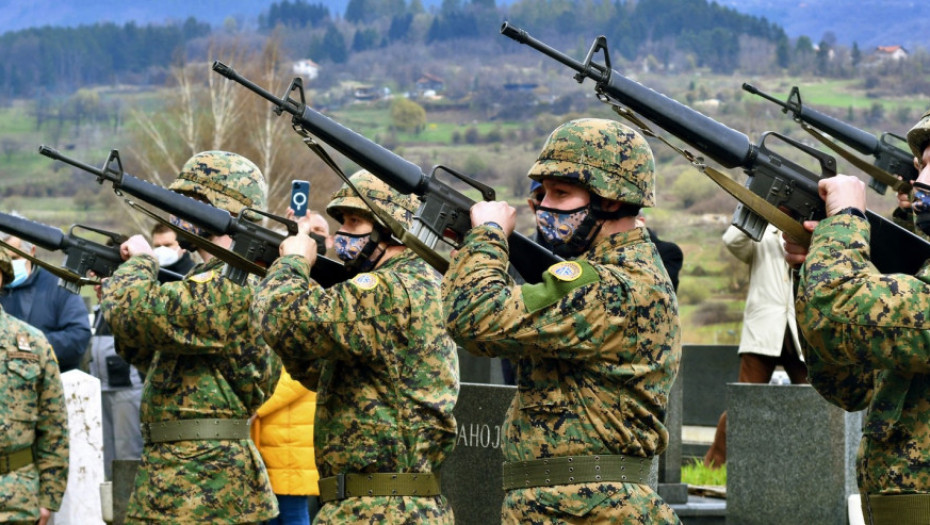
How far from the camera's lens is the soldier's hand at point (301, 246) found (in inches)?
273

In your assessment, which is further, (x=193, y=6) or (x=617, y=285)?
(x=193, y=6)

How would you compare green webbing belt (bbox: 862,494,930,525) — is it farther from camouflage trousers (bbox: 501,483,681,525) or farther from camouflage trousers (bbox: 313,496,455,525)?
camouflage trousers (bbox: 313,496,455,525)

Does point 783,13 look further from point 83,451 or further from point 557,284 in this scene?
point 557,284

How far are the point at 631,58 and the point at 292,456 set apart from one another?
85.0 m

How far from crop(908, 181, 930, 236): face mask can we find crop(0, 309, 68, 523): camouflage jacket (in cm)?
497

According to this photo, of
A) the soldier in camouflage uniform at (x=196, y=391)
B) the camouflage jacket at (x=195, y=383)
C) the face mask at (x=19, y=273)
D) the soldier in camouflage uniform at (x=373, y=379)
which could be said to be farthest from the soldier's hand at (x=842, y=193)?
the face mask at (x=19, y=273)

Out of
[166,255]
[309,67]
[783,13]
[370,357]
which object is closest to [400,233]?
[370,357]

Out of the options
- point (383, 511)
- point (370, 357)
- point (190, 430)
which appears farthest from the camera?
point (190, 430)

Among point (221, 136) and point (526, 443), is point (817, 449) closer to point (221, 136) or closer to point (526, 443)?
point (526, 443)

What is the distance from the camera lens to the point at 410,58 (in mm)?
103312

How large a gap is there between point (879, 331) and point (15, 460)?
16.4 feet

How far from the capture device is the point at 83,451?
11094 mm

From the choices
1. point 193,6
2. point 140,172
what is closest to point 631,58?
point 140,172

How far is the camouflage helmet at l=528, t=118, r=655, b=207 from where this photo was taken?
5.74 metres
